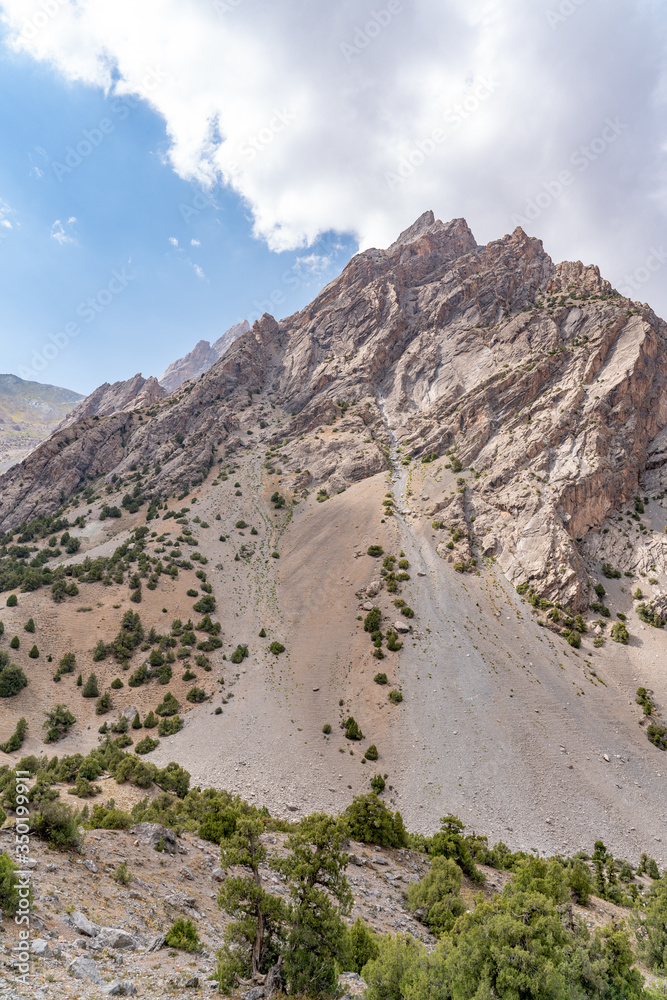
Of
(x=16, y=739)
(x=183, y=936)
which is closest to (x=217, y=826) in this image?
(x=183, y=936)

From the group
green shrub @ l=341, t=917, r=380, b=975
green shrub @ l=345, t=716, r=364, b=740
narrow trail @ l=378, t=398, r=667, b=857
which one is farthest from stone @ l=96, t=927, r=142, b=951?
green shrub @ l=345, t=716, r=364, b=740

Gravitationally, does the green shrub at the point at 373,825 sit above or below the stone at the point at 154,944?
below

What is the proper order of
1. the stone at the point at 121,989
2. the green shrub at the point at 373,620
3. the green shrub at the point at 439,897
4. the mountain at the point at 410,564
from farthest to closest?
the green shrub at the point at 373,620 → the mountain at the point at 410,564 → the green shrub at the point at 439,897 → the stone at the point at 121,989

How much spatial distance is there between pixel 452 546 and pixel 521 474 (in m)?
17.8

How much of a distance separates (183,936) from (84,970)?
427 cm

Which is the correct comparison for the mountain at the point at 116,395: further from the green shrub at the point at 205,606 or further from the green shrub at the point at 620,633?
the green shrub at the point at 620,633

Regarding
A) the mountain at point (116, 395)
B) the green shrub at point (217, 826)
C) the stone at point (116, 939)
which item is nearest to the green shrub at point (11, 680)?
the green shrub at point (217, 826)

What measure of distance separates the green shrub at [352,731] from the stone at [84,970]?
3049 centimetres

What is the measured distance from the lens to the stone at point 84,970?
27.7 ft

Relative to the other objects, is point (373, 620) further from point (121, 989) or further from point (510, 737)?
point (121, 989)

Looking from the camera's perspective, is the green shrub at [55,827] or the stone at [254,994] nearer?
the stone at [254,994]

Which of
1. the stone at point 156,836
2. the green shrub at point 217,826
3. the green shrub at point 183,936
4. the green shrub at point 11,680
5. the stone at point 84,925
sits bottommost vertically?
the green shrub at point 11,680

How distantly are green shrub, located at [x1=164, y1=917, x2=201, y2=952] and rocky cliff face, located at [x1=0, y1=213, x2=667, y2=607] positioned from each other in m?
50.0

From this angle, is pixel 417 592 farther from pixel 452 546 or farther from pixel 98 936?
pixel 98 936
